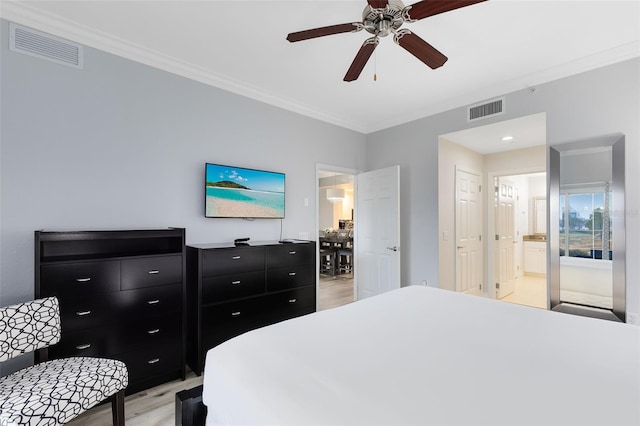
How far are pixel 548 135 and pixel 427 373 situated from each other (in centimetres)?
318

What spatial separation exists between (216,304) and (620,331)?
2.81 meters

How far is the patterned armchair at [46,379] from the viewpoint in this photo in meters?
1.44

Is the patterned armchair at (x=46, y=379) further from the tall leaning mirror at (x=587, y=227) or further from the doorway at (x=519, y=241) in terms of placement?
the doorway at (x=519, y=241)

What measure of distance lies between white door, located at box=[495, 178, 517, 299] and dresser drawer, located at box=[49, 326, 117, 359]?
5.25 m

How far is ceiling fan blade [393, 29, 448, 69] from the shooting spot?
1870mm

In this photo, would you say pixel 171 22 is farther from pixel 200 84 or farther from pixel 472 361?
pixel 472 361

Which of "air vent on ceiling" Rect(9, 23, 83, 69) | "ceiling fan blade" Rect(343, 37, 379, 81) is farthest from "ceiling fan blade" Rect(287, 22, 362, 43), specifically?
"air vent on ceiling" Rect(9, 23, 83, 69)

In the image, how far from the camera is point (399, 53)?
2.76m

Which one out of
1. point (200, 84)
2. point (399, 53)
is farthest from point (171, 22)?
point (399, 53)

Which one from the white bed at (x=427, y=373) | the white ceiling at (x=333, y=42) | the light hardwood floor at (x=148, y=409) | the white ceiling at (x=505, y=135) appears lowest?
the light hardwood floor at (x=148, y=409)

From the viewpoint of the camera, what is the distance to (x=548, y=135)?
3137mm

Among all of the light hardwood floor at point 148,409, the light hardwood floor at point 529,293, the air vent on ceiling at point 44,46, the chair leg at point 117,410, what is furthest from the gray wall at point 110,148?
the light hardwood floor at point 529,293

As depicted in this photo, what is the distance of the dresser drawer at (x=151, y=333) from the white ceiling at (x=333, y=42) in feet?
7.66

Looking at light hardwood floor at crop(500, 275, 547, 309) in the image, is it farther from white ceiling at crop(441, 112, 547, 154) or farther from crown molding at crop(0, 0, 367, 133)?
crown molding at crop(0, 0, 367, 133)
